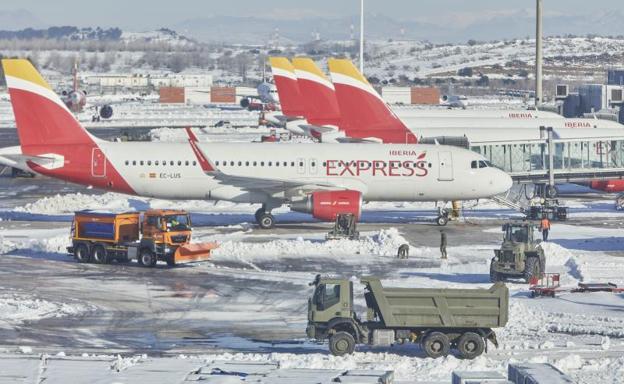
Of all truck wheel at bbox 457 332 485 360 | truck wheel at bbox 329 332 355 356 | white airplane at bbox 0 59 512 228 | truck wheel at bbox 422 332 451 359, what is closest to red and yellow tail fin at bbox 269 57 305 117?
white airplane at bbox 0 59 512 228

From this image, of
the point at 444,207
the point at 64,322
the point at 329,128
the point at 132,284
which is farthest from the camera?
the point at 329,128

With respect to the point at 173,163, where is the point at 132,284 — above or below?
below

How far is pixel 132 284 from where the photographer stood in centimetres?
4616

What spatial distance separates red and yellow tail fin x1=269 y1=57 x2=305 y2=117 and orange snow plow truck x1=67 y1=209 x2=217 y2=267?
47131 millimetres

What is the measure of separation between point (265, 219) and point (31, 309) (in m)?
21.5

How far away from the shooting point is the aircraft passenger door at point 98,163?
196 ft

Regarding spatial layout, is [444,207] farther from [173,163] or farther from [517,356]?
[517,356]

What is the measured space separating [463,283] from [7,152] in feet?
84.2

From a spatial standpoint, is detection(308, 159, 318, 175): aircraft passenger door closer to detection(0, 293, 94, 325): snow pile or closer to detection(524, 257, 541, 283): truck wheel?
detection(524, 257, 541, 283): truck wheel

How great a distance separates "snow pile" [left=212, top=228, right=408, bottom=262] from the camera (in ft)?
174

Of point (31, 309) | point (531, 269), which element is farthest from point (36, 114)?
point (531, 269)

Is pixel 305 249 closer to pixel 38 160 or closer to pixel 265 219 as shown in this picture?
pixel 265 219

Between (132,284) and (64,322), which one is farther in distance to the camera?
(132,284)

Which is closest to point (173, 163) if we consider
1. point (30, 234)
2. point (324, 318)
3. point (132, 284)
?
point (30, 234)
